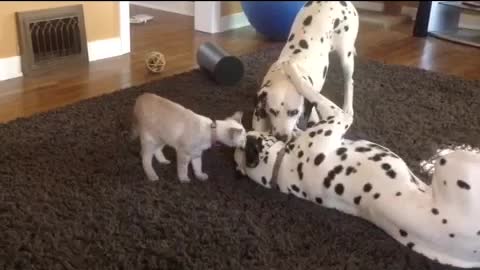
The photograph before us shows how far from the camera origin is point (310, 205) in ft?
7.00

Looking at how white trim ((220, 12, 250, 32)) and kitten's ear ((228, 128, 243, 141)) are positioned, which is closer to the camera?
kitten's ear ((228, 128, 243, 141))

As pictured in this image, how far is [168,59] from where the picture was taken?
3930 mm

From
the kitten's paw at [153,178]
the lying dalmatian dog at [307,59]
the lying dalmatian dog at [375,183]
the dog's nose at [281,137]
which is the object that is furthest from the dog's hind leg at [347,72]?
the kitten's paw at [153,178]

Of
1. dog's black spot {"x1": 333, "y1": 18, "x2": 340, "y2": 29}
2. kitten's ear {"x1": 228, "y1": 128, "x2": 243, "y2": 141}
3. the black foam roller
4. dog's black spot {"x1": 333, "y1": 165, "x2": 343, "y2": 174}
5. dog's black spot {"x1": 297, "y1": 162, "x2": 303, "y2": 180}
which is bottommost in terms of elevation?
the black foam roller

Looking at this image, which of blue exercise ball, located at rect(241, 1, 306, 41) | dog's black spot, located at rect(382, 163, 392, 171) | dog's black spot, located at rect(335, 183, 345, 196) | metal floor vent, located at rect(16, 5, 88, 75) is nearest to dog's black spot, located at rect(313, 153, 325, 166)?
dog's black spot, located at rect(335, 183, 345, 196)

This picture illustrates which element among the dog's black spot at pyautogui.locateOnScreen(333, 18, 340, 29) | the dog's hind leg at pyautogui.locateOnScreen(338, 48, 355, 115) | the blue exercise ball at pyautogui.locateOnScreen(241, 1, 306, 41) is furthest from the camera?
the blue exercise ball at pyautogui.locateOnScreen(241, 1, 306, 41)

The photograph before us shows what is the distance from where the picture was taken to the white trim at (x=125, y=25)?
3957 mm

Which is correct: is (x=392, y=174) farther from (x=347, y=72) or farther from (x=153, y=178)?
(x=347, y=72)

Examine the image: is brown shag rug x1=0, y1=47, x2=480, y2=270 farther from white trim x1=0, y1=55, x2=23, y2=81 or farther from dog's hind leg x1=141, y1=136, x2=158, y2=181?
white trim x1=0, y1=55, x2=23, y2=81

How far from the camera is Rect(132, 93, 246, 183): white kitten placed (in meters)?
2.13

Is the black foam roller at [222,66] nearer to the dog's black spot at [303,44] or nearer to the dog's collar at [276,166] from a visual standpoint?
the dog's black spot at [303,44]

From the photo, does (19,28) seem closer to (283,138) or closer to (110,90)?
(110,90)

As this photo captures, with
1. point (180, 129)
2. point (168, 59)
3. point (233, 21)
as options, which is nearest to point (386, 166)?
point (180, 129)

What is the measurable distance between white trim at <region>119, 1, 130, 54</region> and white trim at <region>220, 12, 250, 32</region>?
0.88 m
